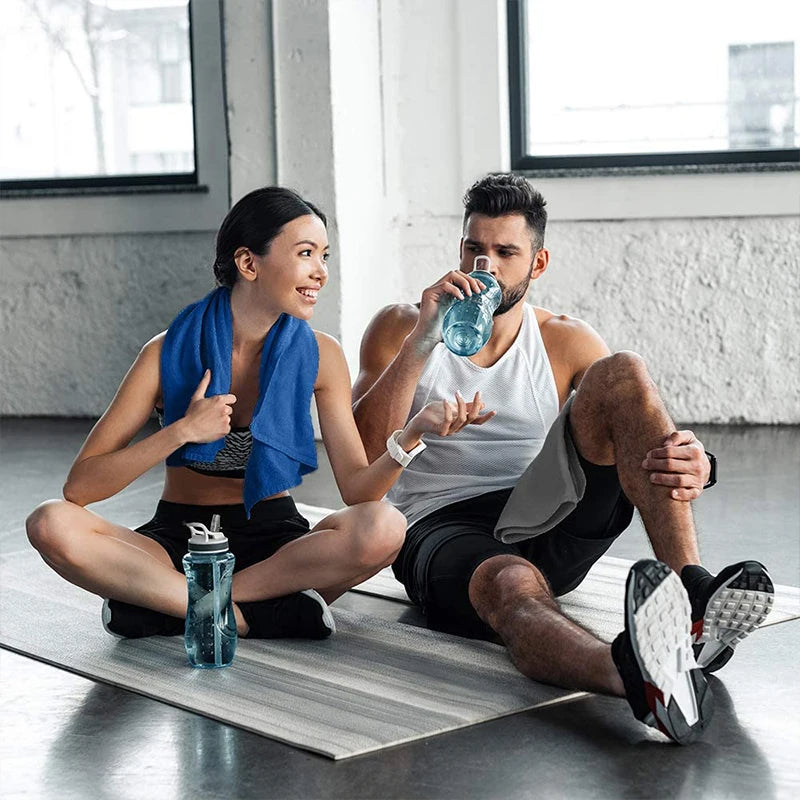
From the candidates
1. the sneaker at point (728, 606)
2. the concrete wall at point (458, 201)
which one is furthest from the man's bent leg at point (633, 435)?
the concrete wall at point (458, 201)

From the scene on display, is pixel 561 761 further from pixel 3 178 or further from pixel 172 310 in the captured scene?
pixel 3 178

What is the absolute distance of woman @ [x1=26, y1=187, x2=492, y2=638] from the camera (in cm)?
235

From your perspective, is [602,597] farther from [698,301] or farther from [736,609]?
[698,301]

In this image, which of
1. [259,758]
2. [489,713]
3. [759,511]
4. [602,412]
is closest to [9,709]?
[259,758]

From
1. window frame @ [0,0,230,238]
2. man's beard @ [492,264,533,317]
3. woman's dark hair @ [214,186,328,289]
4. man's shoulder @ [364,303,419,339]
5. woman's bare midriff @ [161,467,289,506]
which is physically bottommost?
woman's bare midriff @ [161,467,289,506]

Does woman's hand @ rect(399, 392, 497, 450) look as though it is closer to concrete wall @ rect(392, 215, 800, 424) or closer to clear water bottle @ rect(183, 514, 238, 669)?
clear water bottle @ rect(183, 514, 238, 669)

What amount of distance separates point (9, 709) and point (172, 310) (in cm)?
378

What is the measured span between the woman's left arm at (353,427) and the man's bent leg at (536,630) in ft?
0.80

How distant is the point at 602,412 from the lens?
2.30 m

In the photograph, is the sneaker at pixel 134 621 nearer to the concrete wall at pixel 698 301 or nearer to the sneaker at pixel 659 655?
the sneaker at pixel 659 655

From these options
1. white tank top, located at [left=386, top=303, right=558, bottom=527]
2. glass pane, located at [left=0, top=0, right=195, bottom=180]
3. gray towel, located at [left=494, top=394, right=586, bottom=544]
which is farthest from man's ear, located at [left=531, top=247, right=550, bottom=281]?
glass pane, located at [left=0, top=0, right=195, bottom=180]

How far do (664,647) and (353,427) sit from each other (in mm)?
887

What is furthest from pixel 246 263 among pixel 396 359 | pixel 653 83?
pixel 653 83

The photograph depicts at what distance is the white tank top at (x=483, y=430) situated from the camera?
8.55 feet
